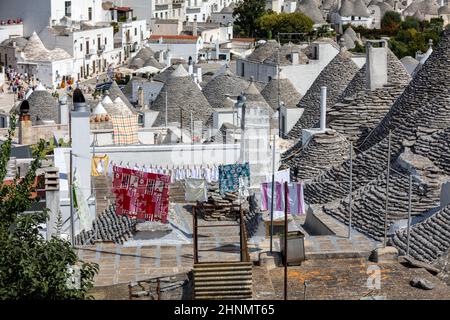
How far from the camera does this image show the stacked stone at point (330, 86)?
102ft

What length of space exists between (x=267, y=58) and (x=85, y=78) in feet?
70.3

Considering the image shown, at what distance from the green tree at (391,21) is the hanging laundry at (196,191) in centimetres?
6979

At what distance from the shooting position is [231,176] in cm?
2123

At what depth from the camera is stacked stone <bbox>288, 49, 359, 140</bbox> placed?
102 feet

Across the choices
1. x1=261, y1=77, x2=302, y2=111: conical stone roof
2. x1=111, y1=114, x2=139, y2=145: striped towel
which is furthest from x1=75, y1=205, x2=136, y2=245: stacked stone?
x1=261, y1=77, x2=302, y2=111: conical stone roof

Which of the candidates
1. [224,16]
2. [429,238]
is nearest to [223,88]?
[429,238]

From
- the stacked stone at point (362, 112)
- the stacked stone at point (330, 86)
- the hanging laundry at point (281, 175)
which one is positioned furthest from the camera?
the stacked stone at point (330, 86)

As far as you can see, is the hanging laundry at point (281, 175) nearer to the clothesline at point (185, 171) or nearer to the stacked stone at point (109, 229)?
the clothesline at point (185, 171)

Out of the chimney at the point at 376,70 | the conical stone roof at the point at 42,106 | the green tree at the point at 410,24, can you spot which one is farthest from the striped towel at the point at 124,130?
the green tree at the point at 410,24

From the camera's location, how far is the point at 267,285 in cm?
1315

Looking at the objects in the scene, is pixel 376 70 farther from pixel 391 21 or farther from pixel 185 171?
pixel 391 21

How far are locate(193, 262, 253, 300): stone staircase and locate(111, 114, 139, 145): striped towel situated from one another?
15634 mm

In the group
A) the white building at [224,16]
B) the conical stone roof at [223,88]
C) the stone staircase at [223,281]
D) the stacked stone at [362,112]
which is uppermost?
the stone staircase at [223,281]

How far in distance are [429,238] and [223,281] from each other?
4.50 meters
